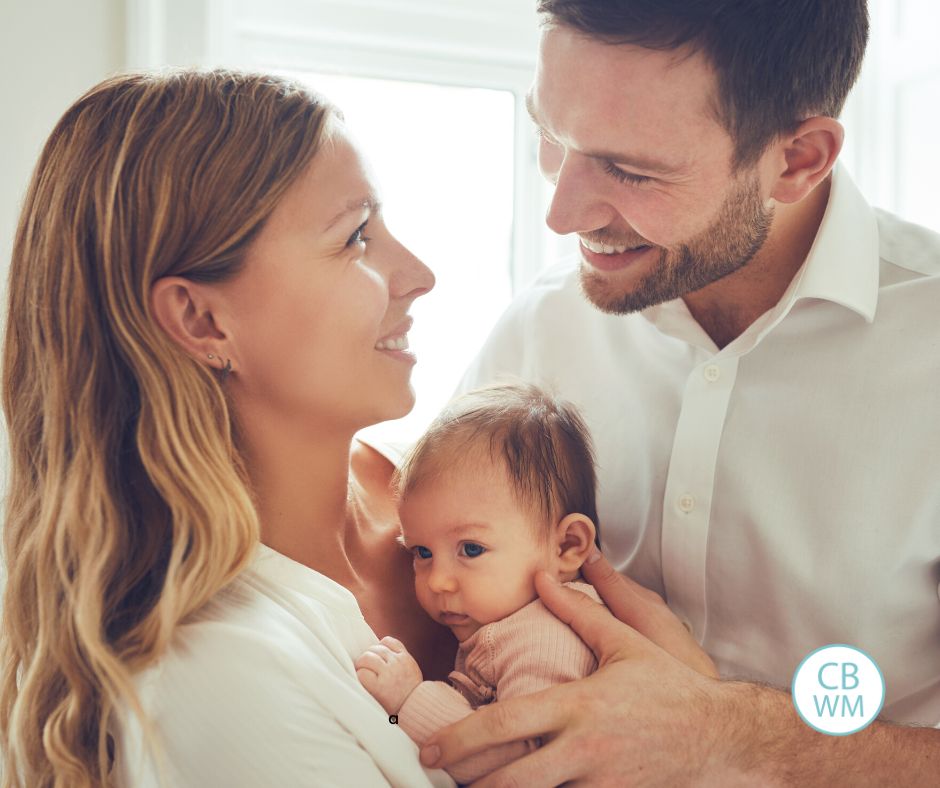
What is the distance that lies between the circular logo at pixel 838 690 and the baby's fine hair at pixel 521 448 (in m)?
0.43

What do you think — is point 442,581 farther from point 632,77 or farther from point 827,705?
point 632,77

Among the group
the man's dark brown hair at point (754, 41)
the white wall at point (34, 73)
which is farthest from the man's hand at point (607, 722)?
the white wall at point (34, 73)

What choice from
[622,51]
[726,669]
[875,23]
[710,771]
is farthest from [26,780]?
[875,23]

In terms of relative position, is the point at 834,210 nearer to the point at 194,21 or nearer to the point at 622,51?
the point at 622,51

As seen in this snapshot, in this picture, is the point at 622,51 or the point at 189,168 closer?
the point at 189,168

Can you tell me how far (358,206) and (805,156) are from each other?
0.82 meters

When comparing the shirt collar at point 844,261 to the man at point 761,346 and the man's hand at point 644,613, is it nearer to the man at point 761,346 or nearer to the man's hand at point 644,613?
the man at point 761,346

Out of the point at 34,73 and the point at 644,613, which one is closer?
the point at 644,613

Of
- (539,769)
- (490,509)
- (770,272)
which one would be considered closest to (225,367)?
(490,509)

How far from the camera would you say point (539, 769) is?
1300 mm

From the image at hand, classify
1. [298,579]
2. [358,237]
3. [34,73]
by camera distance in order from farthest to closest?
[34,73] → [358,237] → [298,579]

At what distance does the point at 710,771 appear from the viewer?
142cm

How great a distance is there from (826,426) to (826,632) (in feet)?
1.17

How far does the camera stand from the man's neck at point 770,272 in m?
1.81
